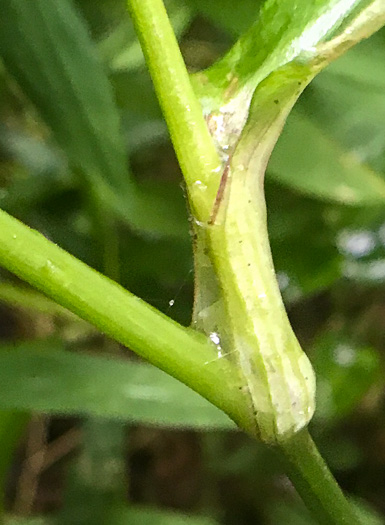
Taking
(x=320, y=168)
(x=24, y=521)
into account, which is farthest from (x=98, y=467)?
(x=320, y=168)

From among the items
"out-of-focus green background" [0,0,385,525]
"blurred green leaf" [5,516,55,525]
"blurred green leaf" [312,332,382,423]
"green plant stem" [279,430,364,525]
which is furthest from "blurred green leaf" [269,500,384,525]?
"green plant stem" [279,430,364,525]

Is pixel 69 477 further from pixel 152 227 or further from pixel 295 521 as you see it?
pixel 152 227

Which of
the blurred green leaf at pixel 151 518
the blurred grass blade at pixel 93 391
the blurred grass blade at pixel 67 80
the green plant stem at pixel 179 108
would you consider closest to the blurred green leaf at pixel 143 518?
the blurred green leaf at pixel 151 518

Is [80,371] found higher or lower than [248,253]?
lower

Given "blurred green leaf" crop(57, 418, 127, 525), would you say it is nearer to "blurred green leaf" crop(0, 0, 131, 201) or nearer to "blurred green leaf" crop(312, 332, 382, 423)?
"blurred green leaf" crop(312, 332, 382, 423)

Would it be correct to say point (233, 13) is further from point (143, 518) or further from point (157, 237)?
point (143, 518)

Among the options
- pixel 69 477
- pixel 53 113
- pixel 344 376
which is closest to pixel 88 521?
pixel 69 477
